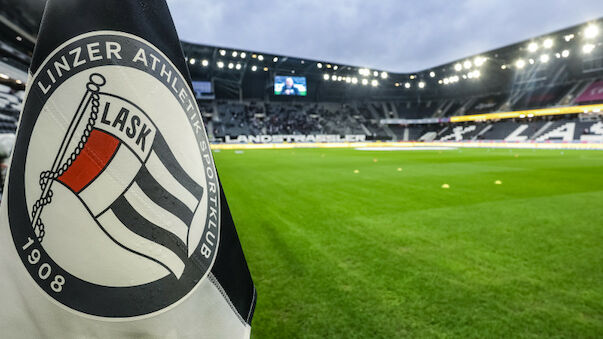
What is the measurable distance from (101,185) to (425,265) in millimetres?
2555

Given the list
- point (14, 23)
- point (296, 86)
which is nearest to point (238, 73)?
point (296, 86)

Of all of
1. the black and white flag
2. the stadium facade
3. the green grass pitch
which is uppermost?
the stadium facade

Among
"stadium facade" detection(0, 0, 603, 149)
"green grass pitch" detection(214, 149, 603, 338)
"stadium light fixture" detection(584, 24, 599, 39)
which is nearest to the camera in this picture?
"green grass pitch" detection(214, 149, 603, 338)

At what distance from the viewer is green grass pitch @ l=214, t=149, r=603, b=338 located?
1762mm

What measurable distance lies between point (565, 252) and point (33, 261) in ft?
12.6

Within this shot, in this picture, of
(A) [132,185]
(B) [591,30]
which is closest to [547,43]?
(B) [591,30]

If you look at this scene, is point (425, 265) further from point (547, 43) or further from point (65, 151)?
point (547, 43)

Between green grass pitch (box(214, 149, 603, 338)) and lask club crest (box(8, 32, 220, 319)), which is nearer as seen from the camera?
lask club crest (box(8, 32, 220, 319))

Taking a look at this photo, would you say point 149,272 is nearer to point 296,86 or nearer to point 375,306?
point 375,306

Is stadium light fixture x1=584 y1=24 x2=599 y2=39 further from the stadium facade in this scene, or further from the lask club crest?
the lask club crest

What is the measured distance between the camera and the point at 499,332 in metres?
1.67

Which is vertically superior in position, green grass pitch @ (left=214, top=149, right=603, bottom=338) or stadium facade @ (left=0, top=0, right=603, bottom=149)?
stadium facade @ (left=0, top=0, right=603, bottom=149)

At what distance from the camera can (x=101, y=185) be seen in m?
0.71

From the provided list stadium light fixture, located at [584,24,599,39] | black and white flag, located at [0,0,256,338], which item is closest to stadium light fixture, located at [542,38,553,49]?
stadium light fixture, located at [584,24,599,39]
